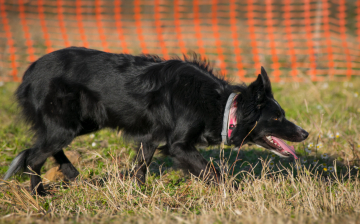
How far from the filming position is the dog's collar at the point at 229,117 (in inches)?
127

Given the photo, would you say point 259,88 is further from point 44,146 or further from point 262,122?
point 44,146

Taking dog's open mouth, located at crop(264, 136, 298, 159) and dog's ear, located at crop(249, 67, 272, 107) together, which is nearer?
dog's ear, located at crop(249, 67, 272, 107)

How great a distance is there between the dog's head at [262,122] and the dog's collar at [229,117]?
41mm

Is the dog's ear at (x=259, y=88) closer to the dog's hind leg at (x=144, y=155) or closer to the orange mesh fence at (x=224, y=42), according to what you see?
the dog's hind leg at (x=144, y=155)

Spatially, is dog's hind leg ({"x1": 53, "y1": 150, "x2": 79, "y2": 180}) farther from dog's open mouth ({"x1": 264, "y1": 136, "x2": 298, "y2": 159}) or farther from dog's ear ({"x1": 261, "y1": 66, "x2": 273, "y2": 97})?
dog's ear ({"x1": 261, "y1": 66, "x2": 273, "y2": 97})

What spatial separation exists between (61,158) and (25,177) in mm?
472

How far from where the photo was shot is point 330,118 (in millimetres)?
5086

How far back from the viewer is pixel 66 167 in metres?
3.77

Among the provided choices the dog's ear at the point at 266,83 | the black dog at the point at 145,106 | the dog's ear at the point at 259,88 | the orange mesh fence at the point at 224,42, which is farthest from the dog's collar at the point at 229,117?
the orange mesh fence at the point at 224,42

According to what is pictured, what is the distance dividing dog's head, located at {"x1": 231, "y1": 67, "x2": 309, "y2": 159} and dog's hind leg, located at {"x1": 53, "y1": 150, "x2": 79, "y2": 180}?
1.88 meters

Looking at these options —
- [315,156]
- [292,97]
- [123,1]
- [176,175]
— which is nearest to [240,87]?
[176,175]

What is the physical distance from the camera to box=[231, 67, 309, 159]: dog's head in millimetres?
3189

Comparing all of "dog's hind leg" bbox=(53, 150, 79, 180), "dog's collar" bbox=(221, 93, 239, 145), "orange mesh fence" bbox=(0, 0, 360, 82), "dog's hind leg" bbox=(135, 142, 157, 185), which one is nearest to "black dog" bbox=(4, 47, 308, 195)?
"dog's collar" bbox=(221, 93, 239, 145)

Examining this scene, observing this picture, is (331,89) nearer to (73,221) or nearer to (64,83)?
(64,83)
